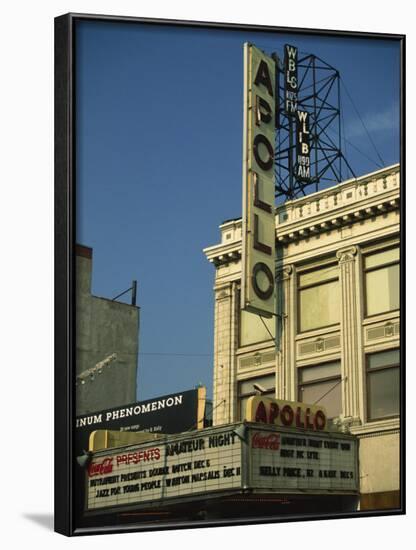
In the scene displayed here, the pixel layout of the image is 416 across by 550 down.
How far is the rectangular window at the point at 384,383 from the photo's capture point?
23.8 meters

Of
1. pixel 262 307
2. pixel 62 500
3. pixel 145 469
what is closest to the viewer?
pixel 62 500

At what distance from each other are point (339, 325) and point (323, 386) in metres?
1.09

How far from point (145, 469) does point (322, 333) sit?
4060 mm

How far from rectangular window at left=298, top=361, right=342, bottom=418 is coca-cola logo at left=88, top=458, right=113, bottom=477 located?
12.5ft

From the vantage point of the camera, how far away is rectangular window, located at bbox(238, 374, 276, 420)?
908 inches

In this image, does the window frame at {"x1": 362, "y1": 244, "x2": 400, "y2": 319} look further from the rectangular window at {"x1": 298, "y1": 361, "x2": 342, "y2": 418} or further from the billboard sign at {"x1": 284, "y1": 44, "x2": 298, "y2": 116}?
the billboard sign at {"x1": 284, "y1": 44, "x2": 298, "y2": 116}

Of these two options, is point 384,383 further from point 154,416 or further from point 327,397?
point 154,416

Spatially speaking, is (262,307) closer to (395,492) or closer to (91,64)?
(395,492)

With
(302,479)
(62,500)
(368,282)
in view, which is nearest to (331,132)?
(368,282)

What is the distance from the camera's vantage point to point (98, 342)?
69.5ft

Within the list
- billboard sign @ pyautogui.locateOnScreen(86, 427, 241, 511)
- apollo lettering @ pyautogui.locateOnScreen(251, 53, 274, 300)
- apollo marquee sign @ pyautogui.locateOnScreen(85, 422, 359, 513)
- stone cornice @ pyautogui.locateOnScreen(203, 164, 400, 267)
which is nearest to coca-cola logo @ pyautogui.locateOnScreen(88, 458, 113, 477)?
apollo marquee sign @ pyautogui.locateOnScreen(85, 422, 359, 513)

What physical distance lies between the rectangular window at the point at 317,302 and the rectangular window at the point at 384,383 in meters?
1.02

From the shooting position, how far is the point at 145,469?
72.9ft

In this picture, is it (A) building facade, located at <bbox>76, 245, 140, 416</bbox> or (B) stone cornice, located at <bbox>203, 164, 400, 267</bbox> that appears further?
(B) stone cornice, located at <bbox>203, 164, 400, 267</bbox>
